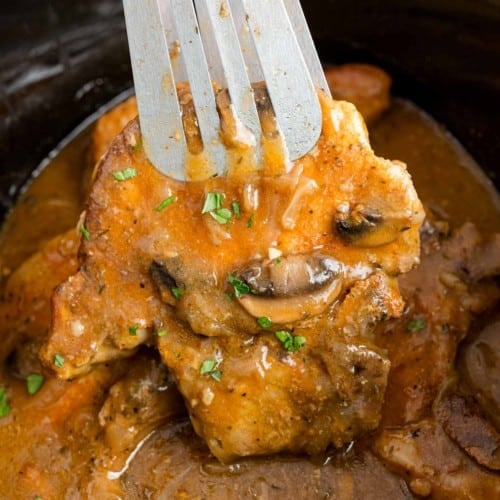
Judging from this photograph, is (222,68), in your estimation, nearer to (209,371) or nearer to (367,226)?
(367,226)

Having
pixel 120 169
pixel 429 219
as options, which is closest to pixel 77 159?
pixel 120 169

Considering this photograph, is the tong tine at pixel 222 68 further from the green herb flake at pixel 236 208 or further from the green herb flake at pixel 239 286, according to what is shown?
the green herb flake at pixel 239 286

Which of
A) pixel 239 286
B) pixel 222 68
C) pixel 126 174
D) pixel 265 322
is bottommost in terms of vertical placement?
pixel 265 322

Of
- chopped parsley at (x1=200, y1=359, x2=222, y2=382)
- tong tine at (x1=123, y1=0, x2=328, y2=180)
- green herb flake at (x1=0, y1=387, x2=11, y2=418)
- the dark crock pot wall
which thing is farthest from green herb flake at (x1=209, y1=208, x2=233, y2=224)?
the dark crock pot wall

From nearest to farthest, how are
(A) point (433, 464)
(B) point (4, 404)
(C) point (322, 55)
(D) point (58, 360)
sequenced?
(D) point (58, 360)
(A) point (433, 464)
(B) point (4, 404)
(C) point (322, 55)

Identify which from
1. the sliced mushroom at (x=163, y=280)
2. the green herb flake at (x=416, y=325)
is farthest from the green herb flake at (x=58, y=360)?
the green herb flake at (x=416, y=325)

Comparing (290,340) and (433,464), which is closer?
(290,340)

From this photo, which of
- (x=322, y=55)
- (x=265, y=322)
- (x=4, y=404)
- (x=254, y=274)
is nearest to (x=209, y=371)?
→ (x=265, y=322)
